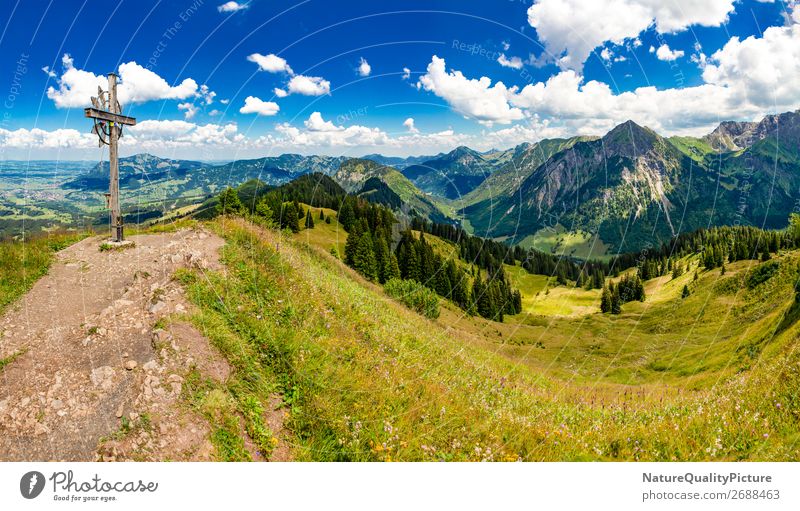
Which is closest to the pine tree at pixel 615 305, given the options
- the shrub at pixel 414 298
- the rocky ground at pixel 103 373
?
the shrub at pixel 414 298

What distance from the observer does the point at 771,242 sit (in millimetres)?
132125

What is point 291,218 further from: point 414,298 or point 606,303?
point 606,303

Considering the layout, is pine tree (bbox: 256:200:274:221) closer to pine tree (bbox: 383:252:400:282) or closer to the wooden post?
the wooden post

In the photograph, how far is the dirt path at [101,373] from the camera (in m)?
6.28

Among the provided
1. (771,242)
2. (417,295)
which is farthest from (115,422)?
(771,242)

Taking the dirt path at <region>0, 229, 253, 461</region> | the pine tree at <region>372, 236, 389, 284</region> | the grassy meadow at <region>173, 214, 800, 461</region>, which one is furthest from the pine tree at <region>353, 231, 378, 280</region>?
the dirt path at <region>0, 229, 253, 461</region>

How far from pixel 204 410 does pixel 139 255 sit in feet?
35.8

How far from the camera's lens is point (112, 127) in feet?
55.0

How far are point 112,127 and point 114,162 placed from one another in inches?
59.9

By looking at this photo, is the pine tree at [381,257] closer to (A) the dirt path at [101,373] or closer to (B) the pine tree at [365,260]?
(B) the pine tree at [365,260]
